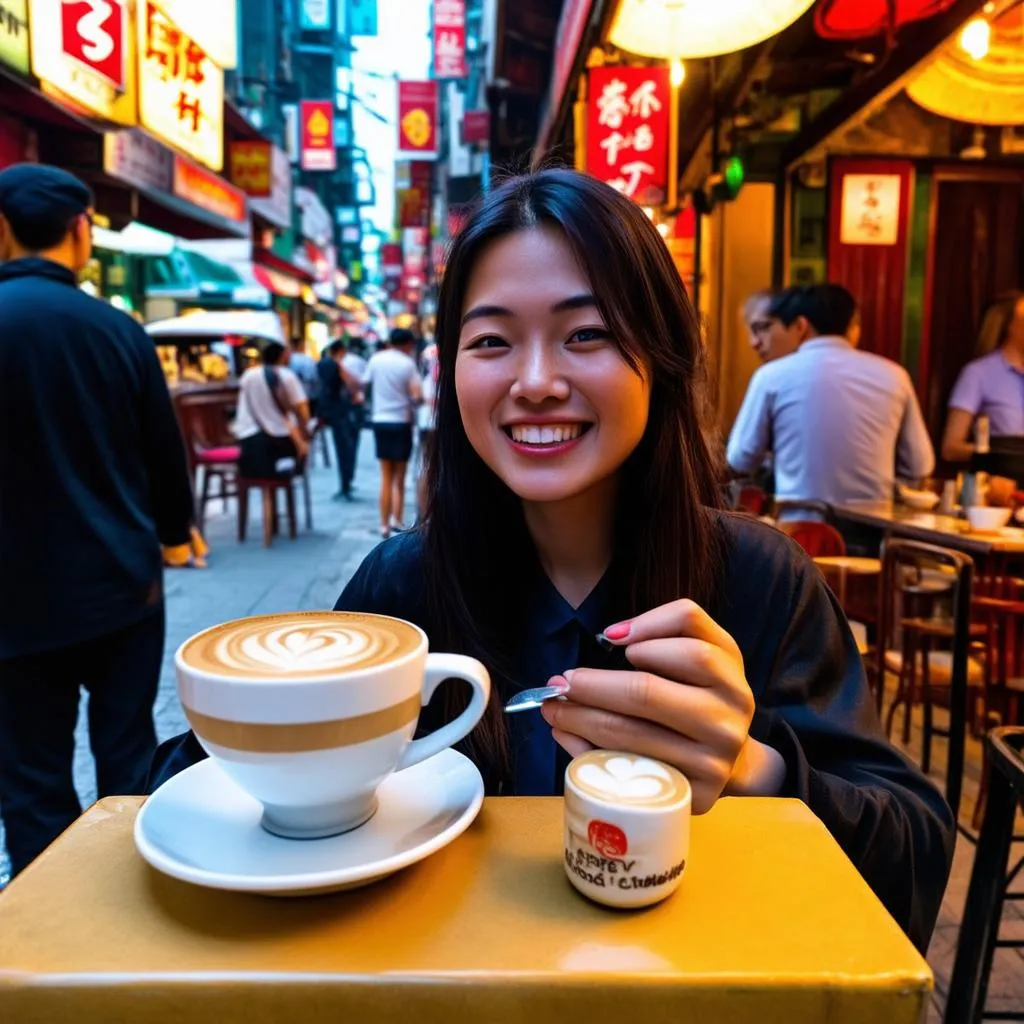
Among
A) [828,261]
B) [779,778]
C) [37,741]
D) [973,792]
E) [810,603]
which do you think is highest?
[828,261]

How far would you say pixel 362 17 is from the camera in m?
43.0

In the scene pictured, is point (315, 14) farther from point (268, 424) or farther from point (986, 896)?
point (986, 896)

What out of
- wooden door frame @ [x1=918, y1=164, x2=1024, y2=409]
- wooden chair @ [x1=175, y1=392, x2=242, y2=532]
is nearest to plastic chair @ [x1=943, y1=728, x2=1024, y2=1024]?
wooden door frame @ [x1=918, y1=164, x2=1024, y2=409]

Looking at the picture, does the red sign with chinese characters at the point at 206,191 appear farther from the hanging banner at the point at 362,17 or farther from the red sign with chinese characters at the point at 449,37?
the hanging banner at the point at 362,17

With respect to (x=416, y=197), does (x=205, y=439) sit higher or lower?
lower

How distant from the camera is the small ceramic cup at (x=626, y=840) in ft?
2.19

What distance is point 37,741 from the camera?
2.42 m

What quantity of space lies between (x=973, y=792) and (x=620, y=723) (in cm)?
347

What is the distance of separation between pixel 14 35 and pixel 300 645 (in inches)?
210

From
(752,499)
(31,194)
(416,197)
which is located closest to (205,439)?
(752,499)

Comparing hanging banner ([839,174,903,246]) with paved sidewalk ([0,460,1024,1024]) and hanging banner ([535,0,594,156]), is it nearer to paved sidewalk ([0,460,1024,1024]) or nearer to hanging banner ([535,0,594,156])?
hanging banner ([535,0,594,156])

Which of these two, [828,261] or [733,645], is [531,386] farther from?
[828,261]

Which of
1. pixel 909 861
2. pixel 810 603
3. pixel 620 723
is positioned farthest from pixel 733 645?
pixel 810 603

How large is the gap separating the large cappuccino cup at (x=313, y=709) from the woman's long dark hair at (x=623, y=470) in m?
0.48
